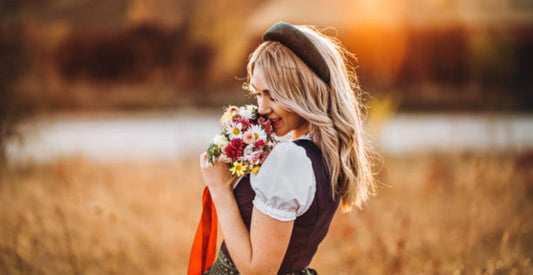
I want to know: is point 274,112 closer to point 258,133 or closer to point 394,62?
point 258,133

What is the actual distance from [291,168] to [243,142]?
0.70ft

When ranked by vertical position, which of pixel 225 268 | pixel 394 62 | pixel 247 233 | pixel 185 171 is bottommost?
pixel 394 62

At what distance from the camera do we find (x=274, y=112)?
176cm

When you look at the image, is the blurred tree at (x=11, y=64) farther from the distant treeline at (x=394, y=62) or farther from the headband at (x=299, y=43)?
the distant treeline at (x=394, y=62)

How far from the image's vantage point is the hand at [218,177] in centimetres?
176

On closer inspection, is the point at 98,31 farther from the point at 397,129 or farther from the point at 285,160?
the point at 285,160

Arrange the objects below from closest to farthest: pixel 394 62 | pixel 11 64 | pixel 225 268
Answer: pixel 225 268, pixel 11 64, pixel 394 62

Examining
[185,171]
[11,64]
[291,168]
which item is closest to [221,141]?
[291,168]

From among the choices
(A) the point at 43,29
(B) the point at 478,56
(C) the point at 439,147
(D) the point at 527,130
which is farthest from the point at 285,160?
(D) the point at 527,130

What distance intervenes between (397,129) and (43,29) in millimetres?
Result: 7484

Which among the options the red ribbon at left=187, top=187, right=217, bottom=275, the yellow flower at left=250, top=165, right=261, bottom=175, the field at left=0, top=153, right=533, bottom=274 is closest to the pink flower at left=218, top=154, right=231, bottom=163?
the yellow flower at left=250, top=165, right=261, bottom=175

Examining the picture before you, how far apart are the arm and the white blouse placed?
1.3 inches

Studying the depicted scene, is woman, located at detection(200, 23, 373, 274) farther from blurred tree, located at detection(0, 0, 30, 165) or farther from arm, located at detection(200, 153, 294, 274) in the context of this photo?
blurred tree, located at detection(0, 0, 30, 165)

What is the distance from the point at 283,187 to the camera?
1.59 metres
